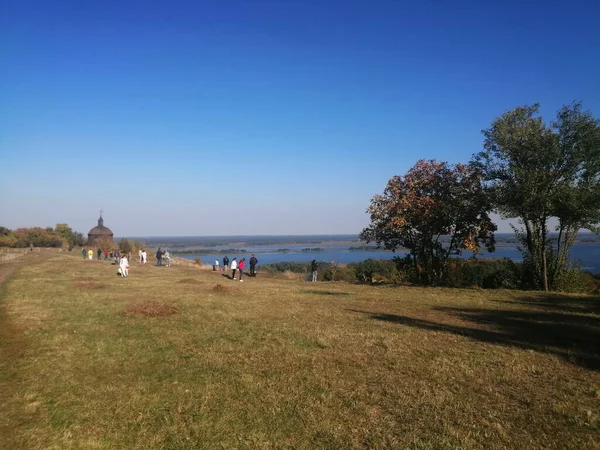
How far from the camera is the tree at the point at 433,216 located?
891 inches

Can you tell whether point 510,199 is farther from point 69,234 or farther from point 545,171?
point 69,234

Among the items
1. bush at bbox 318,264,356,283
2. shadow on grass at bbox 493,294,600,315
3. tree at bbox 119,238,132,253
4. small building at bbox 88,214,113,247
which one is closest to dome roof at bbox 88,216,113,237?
small building at bbox 88,214,113,247

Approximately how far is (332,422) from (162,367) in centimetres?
392

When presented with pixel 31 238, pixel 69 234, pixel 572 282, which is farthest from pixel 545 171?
pixel 69 234

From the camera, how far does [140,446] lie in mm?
5086

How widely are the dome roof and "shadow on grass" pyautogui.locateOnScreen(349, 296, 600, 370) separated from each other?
78.1 metres

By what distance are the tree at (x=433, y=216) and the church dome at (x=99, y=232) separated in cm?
6789

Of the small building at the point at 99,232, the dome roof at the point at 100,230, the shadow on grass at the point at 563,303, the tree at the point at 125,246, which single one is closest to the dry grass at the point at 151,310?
the shadow on grass at the point at 563,303

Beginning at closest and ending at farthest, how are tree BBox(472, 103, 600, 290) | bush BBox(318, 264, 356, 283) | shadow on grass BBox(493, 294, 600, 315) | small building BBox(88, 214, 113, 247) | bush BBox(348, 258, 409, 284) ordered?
shadow on grass BBox(493, 294, 600, 315)
tree BBox(472, 103, 600, 290)
bush BBox(348, 258, 409, 284)
bush BBox(318, 264, 356, 283)
small building BBox(88, 214, 113, 247)

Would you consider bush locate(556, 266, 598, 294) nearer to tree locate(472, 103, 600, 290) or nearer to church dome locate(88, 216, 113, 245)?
tree locate(472, 103, 600, 290)

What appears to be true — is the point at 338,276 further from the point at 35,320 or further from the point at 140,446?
the point at 140,446

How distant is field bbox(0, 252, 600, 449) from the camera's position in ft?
17.3

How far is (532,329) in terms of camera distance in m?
11.3

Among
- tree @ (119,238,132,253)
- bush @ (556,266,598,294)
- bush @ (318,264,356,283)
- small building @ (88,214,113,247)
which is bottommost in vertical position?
bush @ (318,264,356,283)
